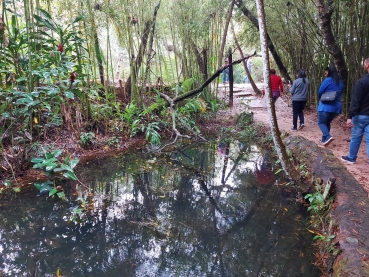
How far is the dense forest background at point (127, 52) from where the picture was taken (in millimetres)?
3184

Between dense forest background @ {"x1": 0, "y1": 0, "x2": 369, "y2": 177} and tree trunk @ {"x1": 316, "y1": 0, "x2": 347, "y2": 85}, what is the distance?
0.05ft

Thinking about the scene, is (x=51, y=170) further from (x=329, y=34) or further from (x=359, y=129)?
(x=329, y=34)

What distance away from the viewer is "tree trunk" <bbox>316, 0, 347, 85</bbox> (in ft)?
13.2

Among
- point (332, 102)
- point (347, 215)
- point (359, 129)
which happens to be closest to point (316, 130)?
point (332, 102)

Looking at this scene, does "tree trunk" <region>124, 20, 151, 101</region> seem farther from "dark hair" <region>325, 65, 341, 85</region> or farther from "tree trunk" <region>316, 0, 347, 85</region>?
"dark hair" <region>325, 65, 341, 85</region>

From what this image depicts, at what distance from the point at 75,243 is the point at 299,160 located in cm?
304

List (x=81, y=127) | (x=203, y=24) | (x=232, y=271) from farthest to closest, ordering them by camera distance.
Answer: (x=203, y=24)
(x=81, y=127)
(x=232, y=271)

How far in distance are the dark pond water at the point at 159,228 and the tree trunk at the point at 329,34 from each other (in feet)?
7.54

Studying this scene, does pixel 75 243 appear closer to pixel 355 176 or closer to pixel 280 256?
pixel 280 256

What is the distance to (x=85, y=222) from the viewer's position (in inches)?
99.8

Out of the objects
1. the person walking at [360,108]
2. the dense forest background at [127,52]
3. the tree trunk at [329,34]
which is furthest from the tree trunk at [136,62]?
the person walking at [360,108]

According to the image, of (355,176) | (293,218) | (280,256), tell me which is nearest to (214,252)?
(280,256)

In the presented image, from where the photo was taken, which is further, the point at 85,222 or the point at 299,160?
the point at 299,160

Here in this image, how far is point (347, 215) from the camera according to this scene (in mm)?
2291
